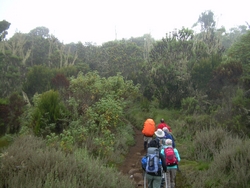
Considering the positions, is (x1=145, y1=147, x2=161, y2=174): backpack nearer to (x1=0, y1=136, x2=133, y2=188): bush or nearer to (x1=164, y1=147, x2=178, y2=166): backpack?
(x1=0, y1=136, x2=133, y2=188): bush

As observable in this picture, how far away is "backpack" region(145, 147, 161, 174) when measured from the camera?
4.48m

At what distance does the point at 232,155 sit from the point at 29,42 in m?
30.3

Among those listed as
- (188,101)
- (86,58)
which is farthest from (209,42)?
(86,58)

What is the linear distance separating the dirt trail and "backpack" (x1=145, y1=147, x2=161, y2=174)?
2033 mm

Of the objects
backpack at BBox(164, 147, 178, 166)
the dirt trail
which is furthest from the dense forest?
backpack at BBox(164, 147, 178, 166)

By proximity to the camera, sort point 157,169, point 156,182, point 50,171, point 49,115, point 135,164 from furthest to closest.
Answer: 1. point 49,115
2. point 135,164
3. point 156,182
4. point 157,169
5. point 50,171

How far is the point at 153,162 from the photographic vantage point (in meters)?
4.50

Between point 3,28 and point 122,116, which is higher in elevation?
point 3,28

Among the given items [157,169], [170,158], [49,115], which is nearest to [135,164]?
[170,158]

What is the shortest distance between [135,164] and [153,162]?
3.84 m

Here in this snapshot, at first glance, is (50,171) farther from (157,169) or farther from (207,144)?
(207,144)

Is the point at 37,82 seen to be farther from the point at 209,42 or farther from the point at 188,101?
the point at 209,42

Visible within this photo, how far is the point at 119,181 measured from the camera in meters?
5.02

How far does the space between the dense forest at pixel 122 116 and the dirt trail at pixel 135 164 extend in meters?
0.34
